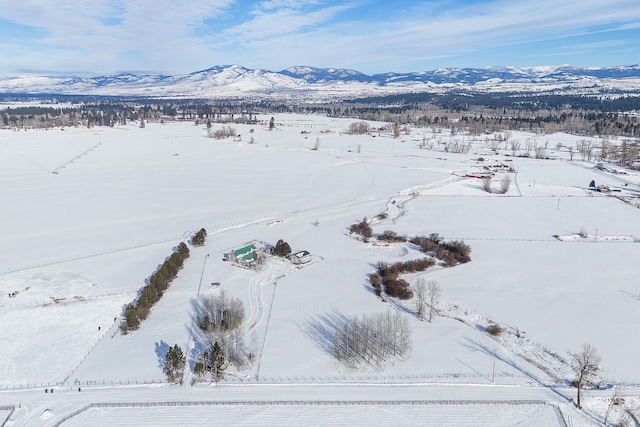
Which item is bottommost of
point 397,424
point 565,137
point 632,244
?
point 397,424

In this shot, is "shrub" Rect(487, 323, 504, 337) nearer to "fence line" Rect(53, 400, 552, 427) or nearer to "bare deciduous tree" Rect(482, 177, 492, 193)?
"fence line" Rect(53, 400, 552, 427)

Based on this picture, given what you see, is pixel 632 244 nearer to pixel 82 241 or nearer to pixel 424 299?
pixel 424 299

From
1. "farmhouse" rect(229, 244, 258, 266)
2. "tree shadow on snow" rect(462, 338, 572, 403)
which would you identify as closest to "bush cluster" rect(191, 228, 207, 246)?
"farmhouse" rect(229, 244, 258, 266)

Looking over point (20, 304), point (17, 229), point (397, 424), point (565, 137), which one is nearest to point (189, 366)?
point (397, 424)

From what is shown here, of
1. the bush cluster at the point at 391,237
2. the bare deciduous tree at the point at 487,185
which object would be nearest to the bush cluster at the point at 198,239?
the bush cluster at the point at 391,237

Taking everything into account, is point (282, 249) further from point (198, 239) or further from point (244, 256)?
point (198, 239)

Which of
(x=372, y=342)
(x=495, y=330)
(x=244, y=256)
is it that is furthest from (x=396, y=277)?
(x=244, y=256)
